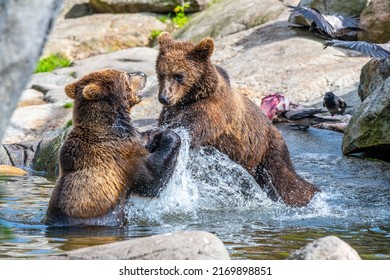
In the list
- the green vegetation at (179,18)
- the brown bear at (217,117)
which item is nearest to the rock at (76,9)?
the green vegetation at (179,18)

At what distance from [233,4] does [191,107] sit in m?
11.3

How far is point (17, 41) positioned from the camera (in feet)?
5.11

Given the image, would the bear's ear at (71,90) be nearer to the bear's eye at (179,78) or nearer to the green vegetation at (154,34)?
the bear's eye at (179,78)

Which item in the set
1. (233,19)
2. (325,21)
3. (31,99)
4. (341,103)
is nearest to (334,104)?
(341,103)

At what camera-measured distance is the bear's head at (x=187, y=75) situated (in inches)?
304

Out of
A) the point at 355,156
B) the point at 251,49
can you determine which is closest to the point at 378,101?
the point at 355,156

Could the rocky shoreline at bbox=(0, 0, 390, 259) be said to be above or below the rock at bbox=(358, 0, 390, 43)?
below

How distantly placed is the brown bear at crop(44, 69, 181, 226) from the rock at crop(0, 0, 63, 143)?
4894 mm

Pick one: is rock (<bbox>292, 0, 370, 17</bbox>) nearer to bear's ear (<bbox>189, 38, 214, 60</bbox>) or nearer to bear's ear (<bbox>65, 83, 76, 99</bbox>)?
bear's ear (<bbox>189, 38, 214, 60</bbox>)

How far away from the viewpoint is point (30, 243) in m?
5.85

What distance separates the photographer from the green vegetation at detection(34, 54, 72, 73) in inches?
755

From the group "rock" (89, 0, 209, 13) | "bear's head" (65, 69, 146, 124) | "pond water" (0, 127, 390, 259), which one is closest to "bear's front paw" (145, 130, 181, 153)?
"bear's head" (65, 69, 146, 124)

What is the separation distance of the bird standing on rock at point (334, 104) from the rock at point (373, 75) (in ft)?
1.08
